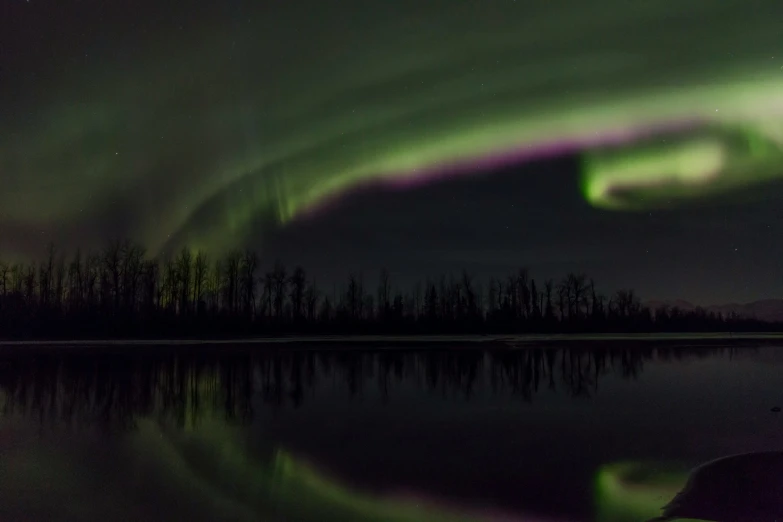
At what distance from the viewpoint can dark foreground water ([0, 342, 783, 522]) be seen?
11125 millimetres

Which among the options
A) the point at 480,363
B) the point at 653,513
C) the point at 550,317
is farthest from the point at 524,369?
the point at 550,317

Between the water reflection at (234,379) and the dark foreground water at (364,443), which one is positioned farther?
the water reflection at (234,379)

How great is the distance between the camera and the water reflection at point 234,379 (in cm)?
2191

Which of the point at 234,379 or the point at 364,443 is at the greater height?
the point at 234,379

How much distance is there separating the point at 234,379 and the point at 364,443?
16913mm

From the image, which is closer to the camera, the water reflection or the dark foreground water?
the dark foreground water

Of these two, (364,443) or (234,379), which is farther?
(234,379)

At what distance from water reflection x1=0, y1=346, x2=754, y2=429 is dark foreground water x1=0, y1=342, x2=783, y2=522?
0.20 meters

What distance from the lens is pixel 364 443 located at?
1661cm

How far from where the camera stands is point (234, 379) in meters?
31.8

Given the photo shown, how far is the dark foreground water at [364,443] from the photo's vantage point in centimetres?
1112

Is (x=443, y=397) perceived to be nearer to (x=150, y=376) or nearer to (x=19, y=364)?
(x=150, y=376)

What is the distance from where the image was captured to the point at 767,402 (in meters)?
24.2

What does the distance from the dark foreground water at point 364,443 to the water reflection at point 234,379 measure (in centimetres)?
20
